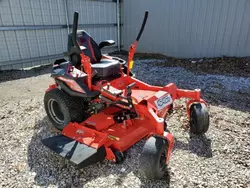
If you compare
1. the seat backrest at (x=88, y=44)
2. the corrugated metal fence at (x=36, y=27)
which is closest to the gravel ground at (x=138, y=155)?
the seat backrest at (x=88, y=44)

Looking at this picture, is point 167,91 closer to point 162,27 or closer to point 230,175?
point 230,175

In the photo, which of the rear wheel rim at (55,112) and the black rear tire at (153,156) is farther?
the rear wheel rim at (55,112)

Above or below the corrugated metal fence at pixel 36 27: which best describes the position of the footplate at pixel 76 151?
below

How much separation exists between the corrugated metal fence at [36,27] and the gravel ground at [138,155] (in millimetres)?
2923

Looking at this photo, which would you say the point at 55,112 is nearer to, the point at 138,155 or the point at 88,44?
the point at 88,44

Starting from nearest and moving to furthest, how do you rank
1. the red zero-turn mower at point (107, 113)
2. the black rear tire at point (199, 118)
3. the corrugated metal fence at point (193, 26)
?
1. the red zero-turn mower at point (107, 113)
2. the black rear tire at point (199, 118)
3. the corrugated metal fence at point (193, 26)

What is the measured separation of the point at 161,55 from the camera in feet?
26.4

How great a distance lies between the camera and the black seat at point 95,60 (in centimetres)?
271

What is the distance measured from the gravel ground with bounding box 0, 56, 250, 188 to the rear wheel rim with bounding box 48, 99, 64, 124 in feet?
0.60

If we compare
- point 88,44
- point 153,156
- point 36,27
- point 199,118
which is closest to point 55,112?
point 88,44

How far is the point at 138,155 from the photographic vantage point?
2.40m

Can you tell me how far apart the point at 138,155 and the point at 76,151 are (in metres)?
0.73

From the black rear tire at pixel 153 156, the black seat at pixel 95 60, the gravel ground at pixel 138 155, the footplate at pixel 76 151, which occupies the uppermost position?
the black seat at pixel 95 60

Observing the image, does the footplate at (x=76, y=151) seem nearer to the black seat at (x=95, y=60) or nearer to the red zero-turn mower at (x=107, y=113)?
the red zero-turn mower at (x=107, y=113)
